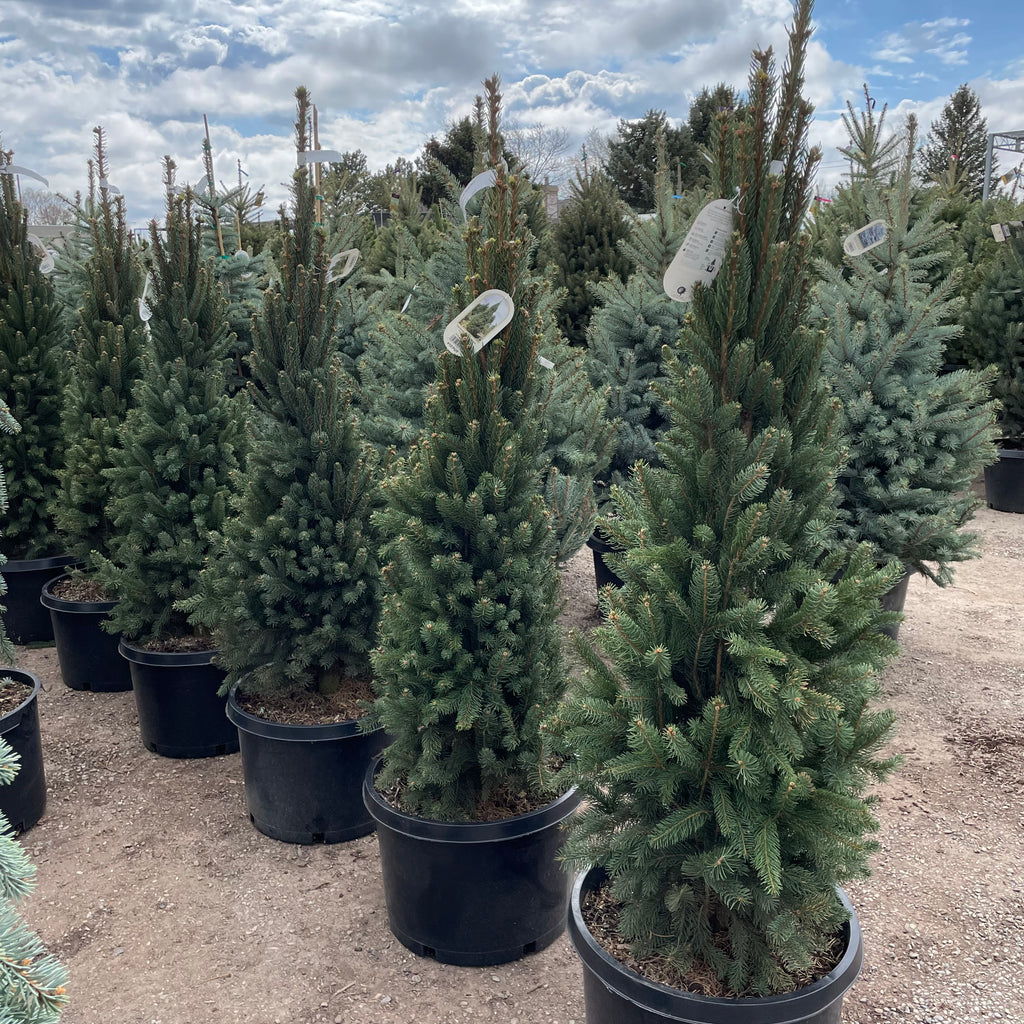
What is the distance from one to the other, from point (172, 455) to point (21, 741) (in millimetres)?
1462

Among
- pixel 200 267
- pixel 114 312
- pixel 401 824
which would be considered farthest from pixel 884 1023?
pixel 114 312

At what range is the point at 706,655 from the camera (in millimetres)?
2164

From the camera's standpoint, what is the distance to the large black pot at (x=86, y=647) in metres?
4.97

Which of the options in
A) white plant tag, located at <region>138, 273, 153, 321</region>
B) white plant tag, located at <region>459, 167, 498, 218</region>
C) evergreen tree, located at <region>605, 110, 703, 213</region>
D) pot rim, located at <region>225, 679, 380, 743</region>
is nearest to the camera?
white plant tag, located at <region>459, 167, 498, 218</region>

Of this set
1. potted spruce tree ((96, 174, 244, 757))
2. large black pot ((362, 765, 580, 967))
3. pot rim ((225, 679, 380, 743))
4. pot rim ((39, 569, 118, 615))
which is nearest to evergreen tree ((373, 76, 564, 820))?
large black pot ((362, 765, 580, 967))

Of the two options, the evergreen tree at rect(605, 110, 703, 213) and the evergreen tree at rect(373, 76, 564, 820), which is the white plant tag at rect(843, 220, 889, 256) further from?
the evergreen tree at rect(605, 110, 703, 213)

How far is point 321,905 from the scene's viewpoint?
10.7 feet

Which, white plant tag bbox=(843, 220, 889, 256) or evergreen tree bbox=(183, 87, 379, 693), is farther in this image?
white plant tag bbox=(843, 220, 889, 256)

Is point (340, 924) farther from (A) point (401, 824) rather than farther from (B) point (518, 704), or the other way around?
(B) point (518, 704)

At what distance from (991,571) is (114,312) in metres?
6.96

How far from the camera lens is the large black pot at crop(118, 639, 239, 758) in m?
4.25

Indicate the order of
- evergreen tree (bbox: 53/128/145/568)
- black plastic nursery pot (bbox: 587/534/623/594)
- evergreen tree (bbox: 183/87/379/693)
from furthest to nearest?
black plastic nursery pot (bbox: 587/534/623/594) → evergreen tree (bbox: 53/128/145/568) → evergreen tree (bbox: 183/87/379/693)

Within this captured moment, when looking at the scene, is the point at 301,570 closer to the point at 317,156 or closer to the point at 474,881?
the point at 474,881

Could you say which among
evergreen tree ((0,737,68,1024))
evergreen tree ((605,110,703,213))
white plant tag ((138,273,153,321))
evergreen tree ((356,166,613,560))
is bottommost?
evergreen tree ((0,737,68,1024))
